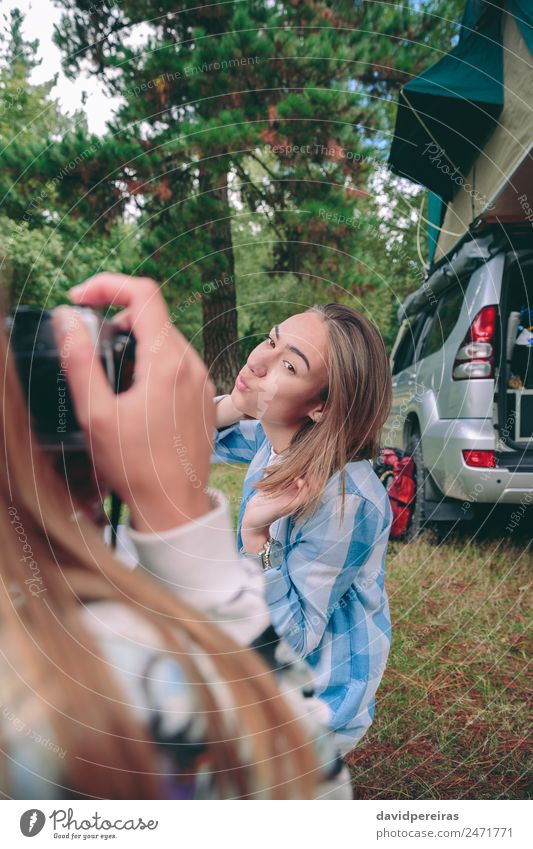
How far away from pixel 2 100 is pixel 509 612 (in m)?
1.54

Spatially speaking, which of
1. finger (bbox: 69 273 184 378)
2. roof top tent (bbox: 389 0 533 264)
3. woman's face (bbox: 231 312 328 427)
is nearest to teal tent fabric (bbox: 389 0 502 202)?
roof top tent (bbox: 389 0 533 264)

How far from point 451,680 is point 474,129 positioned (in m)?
1.21

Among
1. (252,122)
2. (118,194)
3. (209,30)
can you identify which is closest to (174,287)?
(118,194)

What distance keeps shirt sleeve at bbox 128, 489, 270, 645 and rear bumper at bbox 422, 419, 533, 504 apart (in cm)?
98

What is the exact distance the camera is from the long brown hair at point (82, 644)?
1.79ft

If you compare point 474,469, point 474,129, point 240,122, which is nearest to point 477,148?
point 474,129

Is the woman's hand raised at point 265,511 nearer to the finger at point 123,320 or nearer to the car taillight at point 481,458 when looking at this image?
the finger at point 123,320

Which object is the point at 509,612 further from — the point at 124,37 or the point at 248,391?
the point at 124,37

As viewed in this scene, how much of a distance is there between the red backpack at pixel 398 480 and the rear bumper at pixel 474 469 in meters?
0.10

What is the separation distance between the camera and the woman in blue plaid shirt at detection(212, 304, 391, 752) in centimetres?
74

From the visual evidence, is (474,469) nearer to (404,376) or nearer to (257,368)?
(404,376)

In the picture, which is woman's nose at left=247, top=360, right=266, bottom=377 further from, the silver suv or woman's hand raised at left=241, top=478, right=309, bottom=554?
the silver suv

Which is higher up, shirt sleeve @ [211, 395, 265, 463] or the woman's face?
the woman's face

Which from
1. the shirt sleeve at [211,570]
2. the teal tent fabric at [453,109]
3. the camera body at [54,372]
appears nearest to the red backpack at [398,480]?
the teal tent fabric at [453,109]
